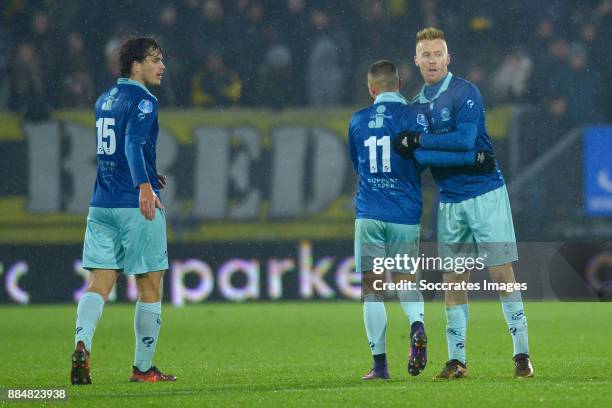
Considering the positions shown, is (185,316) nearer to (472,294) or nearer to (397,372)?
(472,294)

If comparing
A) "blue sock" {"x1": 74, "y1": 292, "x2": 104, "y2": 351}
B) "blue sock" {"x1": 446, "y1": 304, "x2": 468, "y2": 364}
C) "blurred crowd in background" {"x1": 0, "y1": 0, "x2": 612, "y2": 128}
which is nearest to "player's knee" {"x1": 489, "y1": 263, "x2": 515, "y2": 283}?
"blue sock" {"x1": 446, "y1": 304, "x2": 468, "y2": 364}

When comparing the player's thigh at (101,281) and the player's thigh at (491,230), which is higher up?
the player's thigh at (491,230)

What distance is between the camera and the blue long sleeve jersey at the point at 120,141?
7.84 meters

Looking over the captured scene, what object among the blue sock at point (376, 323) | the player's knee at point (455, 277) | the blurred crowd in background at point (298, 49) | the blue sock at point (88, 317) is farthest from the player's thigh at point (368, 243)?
the blurred crowd in background at point (298, 49)

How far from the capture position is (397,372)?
329 inches

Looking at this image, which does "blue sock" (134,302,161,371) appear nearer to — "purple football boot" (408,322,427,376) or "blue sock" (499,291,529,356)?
"purple football boot" (408,322,427,376)

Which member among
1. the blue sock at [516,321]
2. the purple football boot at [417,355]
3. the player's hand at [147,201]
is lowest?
the purple football boot at [417,355]

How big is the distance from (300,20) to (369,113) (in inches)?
366

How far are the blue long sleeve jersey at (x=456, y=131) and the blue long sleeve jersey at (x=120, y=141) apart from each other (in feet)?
5.23

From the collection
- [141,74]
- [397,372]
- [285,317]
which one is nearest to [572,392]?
[397,372]

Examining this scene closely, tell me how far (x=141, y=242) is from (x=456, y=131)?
6.45 ft

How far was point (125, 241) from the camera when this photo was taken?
7.88 meters

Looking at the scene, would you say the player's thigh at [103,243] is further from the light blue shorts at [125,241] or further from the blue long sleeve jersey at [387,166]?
the blue long sleeve jersey at [387,166]

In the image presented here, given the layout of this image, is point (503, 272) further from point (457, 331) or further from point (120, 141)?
point (120, 141)
